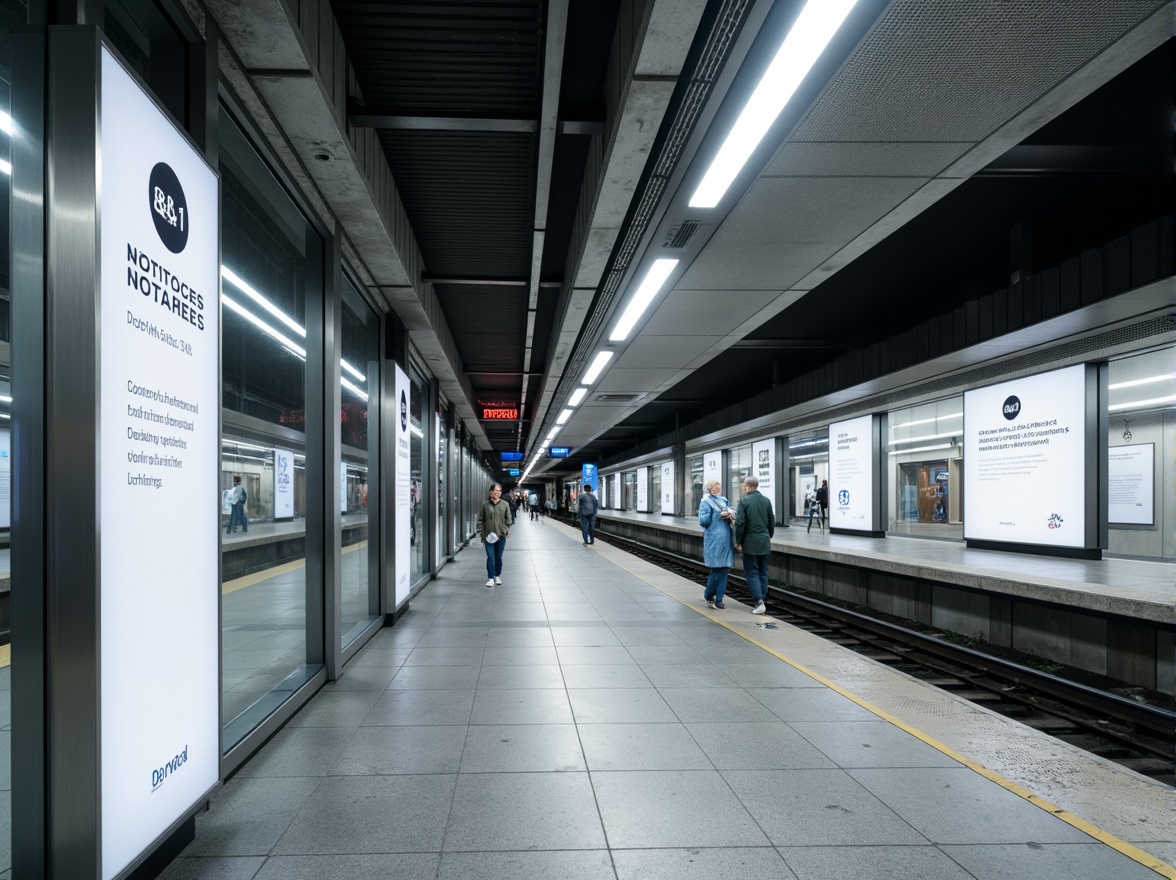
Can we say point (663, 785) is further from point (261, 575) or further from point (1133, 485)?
point (1133, 485)

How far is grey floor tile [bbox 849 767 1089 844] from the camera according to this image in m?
3.14

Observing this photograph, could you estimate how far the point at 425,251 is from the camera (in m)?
8.30

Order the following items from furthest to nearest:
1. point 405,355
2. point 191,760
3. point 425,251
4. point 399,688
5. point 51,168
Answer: point 405,355, point 425,251, point 399,688, point 191,760, point 51,168

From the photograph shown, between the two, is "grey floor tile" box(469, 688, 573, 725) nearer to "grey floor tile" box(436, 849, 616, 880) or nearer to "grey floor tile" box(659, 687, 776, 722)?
"grey floor tile" box(659, 687, 776, 722)

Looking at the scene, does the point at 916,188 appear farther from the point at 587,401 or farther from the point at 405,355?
the point at 587,401

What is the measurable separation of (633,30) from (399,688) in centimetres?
476

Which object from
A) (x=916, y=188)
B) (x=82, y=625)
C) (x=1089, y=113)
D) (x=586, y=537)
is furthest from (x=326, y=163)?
(x=586, y=537)

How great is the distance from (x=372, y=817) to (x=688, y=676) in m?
3.20

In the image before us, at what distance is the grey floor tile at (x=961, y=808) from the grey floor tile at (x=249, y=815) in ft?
9.45

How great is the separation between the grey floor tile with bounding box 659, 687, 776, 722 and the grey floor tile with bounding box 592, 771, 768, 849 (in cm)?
103

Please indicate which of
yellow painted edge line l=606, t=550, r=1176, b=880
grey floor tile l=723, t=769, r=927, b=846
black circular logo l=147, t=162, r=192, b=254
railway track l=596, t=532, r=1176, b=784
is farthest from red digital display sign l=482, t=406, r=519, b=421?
black circular logo l=147, t=162, r=192, b=254

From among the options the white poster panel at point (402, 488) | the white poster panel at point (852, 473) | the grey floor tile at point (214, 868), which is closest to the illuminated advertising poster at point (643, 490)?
the white poster panel at point (852, 473)

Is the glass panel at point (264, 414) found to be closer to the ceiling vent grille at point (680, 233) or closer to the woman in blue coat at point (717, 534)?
the ceiling vent grille at point (680, 233)

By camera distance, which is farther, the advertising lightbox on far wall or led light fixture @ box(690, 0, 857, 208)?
the advertising lightbox on far wall
